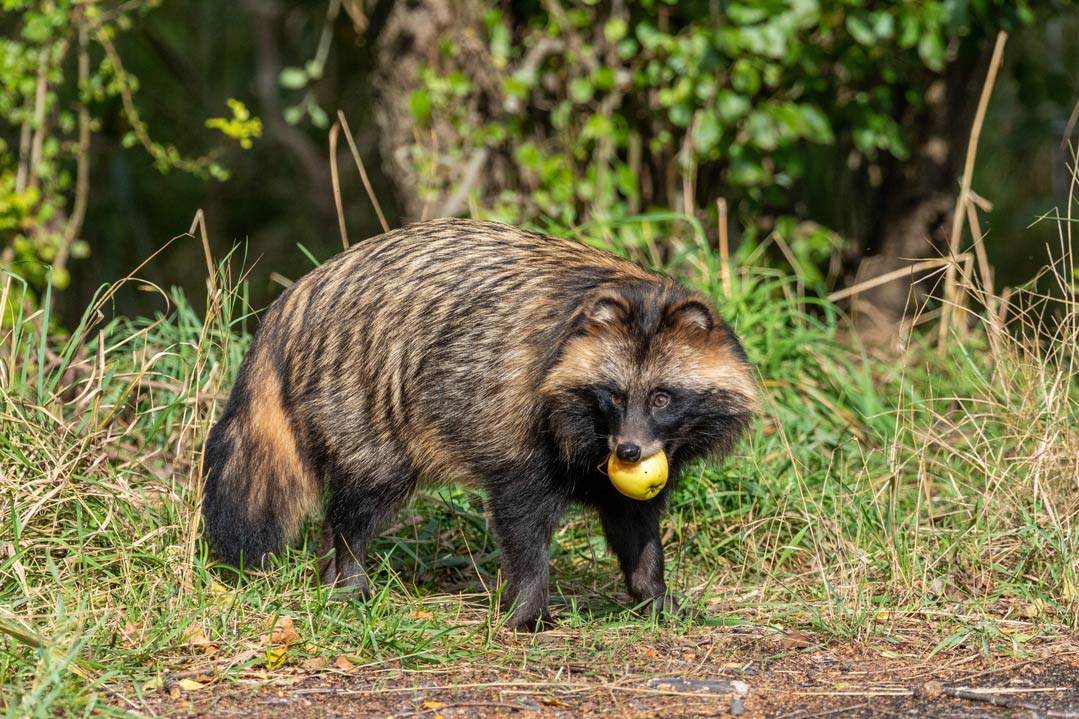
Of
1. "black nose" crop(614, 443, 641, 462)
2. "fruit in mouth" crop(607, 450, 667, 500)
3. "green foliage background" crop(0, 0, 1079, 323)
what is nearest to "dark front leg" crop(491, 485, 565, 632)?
"fruit in mouth" crop(607, 450, 667, 500)

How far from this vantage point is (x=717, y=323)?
16.8 ft

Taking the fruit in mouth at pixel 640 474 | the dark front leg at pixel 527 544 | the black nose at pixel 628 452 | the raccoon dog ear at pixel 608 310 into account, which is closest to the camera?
the black nose at pixel 628 452

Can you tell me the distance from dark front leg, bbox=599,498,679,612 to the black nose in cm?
66

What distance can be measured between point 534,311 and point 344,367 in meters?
0.86

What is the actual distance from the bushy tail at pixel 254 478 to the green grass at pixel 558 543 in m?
0.11

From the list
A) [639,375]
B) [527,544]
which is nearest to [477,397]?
[527,544]

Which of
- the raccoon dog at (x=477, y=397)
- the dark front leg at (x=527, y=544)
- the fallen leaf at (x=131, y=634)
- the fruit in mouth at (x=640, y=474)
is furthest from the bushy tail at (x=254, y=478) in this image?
the fruit in mouth at (x=640, y=474)

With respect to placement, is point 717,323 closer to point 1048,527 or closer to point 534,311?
point 534,311

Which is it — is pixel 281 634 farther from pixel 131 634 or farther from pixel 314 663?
pixel 131 634

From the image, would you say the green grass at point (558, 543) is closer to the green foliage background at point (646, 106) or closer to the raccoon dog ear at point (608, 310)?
the raccoon dog ear at point (608, 310)

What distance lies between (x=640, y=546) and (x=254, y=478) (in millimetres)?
1591

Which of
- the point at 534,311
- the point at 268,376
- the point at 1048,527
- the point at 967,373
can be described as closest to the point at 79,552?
the point at 268,376

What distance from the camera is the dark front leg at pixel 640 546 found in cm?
542

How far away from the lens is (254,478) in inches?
218
